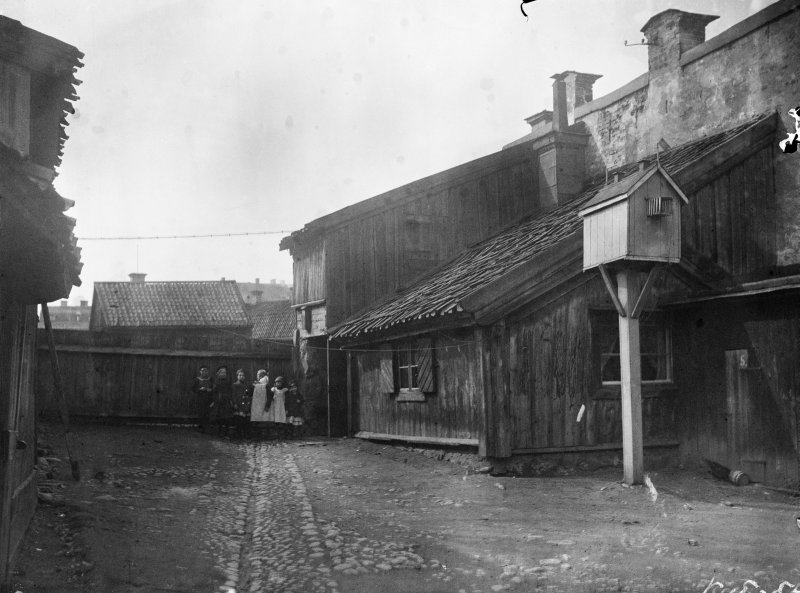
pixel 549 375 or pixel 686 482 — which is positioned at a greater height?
pixel 549 375

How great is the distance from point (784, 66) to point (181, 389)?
50.1 feet

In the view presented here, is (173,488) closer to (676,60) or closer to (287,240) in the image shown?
(287,240)

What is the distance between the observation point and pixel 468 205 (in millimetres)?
18547

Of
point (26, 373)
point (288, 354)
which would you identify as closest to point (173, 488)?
point (26, 373)

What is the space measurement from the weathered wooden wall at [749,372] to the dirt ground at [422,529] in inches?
25.4

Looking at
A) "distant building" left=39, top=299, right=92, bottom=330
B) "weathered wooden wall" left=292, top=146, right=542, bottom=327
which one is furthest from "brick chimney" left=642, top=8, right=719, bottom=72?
"distant building" left=39, top=299, right=92, bottom=330

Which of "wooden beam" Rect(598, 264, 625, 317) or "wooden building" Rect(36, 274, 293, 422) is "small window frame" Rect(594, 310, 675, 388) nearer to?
"wooden beam" Rect(598, 264, 625, 317)

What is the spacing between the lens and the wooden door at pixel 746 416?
1078 cm

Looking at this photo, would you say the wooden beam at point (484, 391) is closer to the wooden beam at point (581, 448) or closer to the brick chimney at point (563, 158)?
the wooden beam at point (581, 448)

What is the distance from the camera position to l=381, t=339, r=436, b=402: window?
44.5ft

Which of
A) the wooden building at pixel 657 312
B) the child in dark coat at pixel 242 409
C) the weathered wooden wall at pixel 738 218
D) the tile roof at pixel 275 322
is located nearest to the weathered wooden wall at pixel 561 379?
the wooden building at pixel 657 312

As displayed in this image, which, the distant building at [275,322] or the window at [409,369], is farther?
the distant building at [275,322]

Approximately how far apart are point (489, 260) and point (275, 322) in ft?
88.5

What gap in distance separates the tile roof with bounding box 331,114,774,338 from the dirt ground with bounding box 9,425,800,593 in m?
2.93
